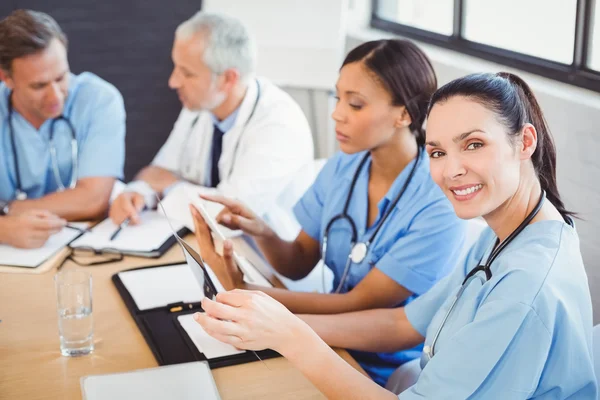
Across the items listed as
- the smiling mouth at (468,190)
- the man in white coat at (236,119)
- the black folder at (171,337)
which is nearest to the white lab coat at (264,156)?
the man in white coat at (236,119)

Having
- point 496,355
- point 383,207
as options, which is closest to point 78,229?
point 383,207

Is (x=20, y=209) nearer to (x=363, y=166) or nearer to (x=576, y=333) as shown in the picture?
(x=363, y=166)

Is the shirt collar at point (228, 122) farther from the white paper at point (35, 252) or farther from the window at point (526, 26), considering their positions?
the window at point (526, 26)

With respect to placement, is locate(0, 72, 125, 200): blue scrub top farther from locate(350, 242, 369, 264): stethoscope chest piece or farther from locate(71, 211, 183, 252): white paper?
locate(350, 242, 369, 264): stethoscope chest piece

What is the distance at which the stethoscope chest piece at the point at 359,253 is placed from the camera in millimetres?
1946

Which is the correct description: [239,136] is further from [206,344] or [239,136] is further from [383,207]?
[206,344]

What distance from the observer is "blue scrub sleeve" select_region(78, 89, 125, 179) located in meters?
2.52

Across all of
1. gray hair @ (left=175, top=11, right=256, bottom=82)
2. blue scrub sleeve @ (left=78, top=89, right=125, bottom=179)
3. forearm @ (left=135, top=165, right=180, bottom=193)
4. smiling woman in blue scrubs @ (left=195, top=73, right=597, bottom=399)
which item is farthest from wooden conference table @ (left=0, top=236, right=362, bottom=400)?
gray hair @ (left=175, top=11, right=256, bottom=82)

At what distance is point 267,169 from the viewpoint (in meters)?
2.54

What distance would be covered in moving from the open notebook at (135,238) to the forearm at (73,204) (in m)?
0.08

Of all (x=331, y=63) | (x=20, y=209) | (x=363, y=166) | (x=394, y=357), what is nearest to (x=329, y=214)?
(x=363, y=166)

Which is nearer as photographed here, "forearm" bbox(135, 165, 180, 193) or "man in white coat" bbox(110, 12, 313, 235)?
"man in white coat" bbox(110, 12, 313, 235)

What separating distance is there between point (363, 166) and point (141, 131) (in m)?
2.34

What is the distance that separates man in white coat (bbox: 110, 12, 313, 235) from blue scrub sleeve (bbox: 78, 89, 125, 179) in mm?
116
